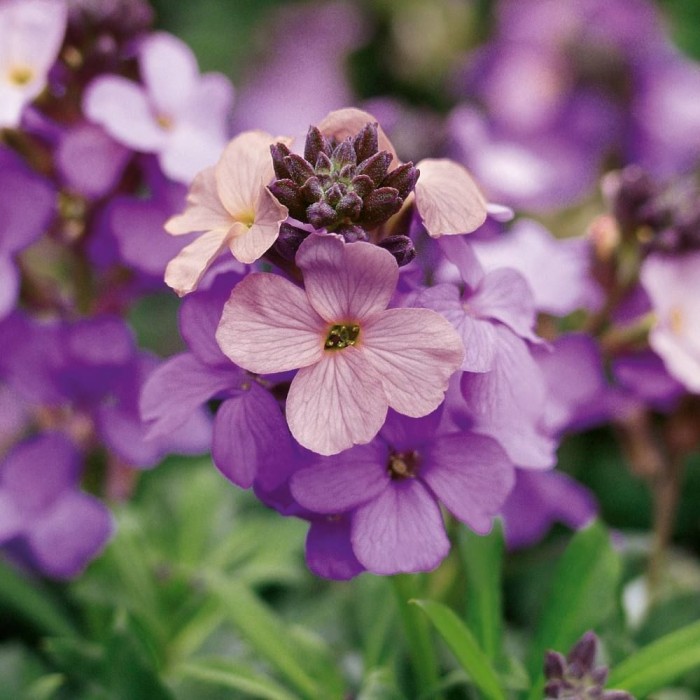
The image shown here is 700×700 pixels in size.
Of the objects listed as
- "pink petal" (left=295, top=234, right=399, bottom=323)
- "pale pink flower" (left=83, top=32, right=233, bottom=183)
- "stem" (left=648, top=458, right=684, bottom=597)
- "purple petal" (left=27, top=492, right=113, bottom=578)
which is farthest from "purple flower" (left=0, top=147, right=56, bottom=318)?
"stem" (left=648, top=458, right=684, bottom=597)

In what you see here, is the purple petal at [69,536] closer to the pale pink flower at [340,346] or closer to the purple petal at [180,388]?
the purple petal at [180,388]

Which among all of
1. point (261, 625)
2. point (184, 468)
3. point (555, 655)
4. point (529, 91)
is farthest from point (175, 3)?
point (555, 655)

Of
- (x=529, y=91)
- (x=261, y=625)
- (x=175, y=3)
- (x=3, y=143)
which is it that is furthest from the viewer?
(x=175, y=3)

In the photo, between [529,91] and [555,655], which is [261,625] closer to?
[555,655]

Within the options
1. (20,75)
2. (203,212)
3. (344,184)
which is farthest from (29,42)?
(344,184)

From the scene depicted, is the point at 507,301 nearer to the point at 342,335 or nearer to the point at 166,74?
the point at 342,335

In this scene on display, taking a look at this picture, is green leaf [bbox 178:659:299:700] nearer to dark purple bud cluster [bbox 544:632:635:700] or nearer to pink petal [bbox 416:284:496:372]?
dark purple bud cluster [bbox 544:632:635:700]
